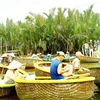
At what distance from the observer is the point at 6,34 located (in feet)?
126

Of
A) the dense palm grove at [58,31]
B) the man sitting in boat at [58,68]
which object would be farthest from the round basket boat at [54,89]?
the dense palm grove at [58,31]

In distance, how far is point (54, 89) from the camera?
8.69 m

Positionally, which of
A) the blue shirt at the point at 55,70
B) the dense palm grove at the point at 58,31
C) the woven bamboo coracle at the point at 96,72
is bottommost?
the woven bamboo coracle at the point at 96,72

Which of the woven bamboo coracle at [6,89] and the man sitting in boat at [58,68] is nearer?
the man sitting in boat at [58,68]

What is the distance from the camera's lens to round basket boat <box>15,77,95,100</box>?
865cm

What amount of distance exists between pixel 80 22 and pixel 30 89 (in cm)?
2490

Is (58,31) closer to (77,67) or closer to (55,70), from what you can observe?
(77,67)

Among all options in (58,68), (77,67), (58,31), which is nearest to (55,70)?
(58,68)

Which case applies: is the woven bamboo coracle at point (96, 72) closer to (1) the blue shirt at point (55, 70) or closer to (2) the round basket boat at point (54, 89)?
(2) the round basket boat at point (54, 89)

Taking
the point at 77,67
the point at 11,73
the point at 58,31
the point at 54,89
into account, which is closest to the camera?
the point at 54,89

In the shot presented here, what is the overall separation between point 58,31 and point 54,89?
24570mm

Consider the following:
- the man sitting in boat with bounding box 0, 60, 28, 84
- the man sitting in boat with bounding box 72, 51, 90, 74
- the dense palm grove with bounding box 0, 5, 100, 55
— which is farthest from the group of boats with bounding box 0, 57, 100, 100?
the dense palm grove with bounding box 0, 5, 100, 55

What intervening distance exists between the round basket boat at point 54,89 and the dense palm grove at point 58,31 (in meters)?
23.6

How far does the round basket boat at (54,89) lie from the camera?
8.65m
